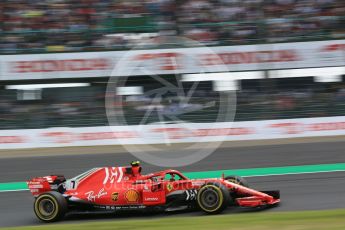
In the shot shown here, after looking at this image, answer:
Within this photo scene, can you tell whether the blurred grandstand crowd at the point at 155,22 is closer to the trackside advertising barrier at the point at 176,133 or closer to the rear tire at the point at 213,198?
the trackside advertising barrier at the point at 176,133

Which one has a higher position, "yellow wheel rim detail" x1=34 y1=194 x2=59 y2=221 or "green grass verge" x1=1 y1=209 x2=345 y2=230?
"yellow wheel rim detail" x1=34 y1=194 x2=59 y2=221

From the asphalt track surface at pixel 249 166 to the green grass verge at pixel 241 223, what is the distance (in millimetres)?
628

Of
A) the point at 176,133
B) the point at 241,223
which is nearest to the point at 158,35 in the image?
the point at 176,133

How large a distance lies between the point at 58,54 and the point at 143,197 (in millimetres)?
12005

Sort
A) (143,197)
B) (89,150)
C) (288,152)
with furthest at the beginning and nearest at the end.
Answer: (89,150) → (288,152) → (143,197)

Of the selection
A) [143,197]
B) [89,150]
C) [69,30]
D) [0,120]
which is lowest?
[143,197]

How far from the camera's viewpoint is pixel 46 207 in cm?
923

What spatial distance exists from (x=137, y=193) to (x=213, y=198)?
1.13 m

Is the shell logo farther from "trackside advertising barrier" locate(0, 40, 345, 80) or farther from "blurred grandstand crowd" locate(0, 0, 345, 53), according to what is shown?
"blurred grandstand crowd" locate(0, 0, 345, 53)

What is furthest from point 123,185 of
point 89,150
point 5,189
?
point 89,150

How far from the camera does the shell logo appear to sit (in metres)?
8.97

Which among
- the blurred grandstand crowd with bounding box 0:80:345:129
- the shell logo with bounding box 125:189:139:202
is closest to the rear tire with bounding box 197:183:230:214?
the shell logo with bounding box 125:189:139:202

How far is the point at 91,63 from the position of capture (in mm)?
20047

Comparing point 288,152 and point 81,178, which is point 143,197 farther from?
point 288,152
